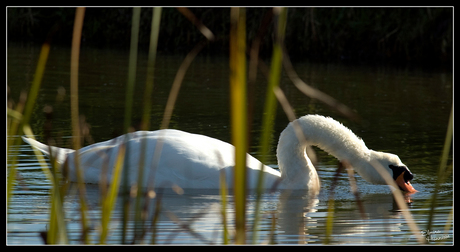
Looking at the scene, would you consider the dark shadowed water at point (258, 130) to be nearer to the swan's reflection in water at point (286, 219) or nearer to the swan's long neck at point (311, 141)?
the swan's reflection in water at point (286, 219)

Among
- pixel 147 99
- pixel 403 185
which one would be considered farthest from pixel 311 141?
pixel 147 99

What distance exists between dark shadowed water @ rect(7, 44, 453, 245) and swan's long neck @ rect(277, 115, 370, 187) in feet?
0.68

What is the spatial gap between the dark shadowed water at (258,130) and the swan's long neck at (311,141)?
0.68 feet

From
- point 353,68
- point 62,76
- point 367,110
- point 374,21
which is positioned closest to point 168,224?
point 367,110

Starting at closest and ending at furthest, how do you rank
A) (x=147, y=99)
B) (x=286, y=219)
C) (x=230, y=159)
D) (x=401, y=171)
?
(x=147, y=99) < (x=286, y=219) < (x=230, y=159) < (x=401, y=171)

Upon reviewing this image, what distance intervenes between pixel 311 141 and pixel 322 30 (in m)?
12.9

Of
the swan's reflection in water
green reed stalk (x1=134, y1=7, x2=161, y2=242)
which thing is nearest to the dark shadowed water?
the swan's reflection in water

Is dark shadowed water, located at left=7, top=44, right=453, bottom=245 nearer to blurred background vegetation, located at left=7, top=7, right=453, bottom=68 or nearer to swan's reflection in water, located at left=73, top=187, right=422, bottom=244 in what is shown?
swan's reflection in water, located at left=73, top=187, right=422, bottom=244

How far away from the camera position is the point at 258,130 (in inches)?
325

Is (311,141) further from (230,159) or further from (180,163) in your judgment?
(180,163)

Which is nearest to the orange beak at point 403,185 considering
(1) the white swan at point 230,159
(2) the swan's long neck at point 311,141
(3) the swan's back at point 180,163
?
(1) the white swan at point 230,159

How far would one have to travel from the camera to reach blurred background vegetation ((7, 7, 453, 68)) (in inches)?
676

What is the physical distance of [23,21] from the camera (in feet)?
69.1

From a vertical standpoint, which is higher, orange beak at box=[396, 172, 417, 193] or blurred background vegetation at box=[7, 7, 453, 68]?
blurred background vegetation at box=[7, 7, 453, 68]
